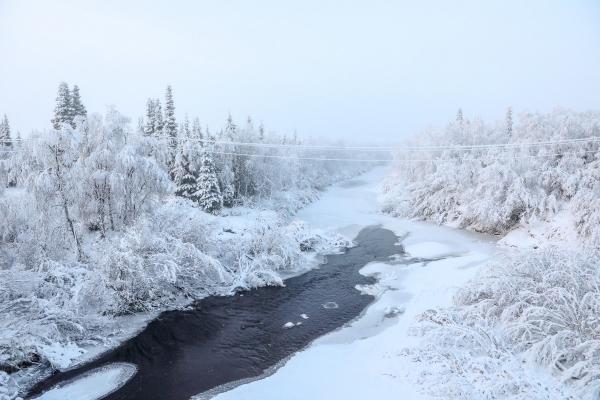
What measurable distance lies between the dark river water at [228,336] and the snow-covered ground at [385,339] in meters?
0.90

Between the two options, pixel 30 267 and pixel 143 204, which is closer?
pixel 30 267

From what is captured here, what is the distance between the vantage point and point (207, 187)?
32438 millimetres

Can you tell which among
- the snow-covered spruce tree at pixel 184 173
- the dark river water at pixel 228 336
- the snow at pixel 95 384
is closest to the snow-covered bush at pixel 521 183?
the dark river water at pixel 228 336

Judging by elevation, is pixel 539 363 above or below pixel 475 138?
below

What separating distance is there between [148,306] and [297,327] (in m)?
6.42

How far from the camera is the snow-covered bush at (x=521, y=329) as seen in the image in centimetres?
902

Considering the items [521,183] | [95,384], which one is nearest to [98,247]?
[95,384]

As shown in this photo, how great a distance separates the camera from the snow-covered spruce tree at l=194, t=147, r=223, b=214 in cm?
3225

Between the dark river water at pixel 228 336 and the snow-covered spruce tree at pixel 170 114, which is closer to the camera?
the dark river water at pixel 228 336

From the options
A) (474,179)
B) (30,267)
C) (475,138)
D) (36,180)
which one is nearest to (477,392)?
(30,267)

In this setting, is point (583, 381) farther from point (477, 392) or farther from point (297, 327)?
point (297, 327)

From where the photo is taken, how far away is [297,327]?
15.5 metres

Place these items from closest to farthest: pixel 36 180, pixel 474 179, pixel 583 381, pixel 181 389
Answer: pixel 583 381 < pixel 181 389 < pixel 36 180 < pixel 474 179

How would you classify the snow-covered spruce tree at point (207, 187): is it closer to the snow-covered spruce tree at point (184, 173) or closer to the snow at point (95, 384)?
the snow-covered spruce tree at point (184, 173)
